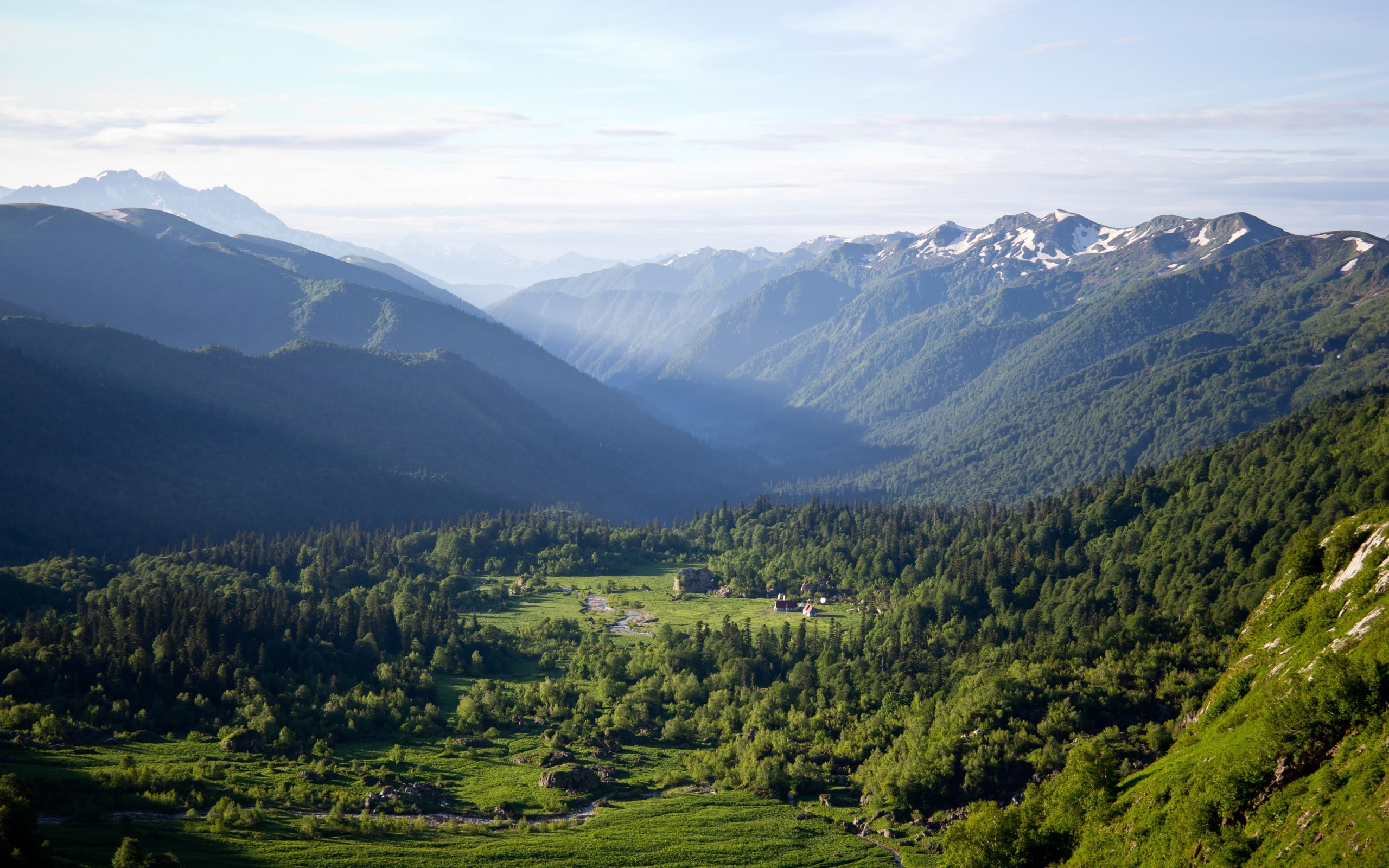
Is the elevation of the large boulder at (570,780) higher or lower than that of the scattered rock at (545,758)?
higher

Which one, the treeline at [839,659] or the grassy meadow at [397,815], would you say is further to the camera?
the treeline at [839,659]

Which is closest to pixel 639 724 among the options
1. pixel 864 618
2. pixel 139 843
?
pixel 864 618

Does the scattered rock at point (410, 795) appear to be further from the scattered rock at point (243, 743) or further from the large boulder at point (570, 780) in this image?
the scattered rock at point (243, 743)

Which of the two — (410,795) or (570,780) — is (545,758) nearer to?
(570,780)

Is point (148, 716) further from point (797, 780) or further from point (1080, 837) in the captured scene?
point (1080, 837)

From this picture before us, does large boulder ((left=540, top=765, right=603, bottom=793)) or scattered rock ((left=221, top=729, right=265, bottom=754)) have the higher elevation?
scattered rock ((left=221, top=729, right=265, bottom=754))

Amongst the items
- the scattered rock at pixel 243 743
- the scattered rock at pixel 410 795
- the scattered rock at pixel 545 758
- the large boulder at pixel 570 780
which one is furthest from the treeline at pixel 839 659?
the scattered rock at pixel 410 795

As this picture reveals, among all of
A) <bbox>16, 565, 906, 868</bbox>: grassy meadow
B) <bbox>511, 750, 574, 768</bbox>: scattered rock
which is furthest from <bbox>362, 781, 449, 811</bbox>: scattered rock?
<bbox>511, 750, 574, 768</bbox>: scattered rock

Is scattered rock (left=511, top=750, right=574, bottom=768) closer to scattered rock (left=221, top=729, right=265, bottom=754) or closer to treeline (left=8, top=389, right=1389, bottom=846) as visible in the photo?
treeline (left=8, top=389, right=1389, bottom=846)
